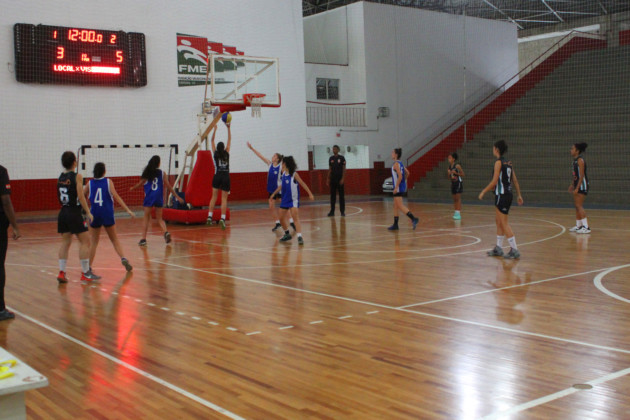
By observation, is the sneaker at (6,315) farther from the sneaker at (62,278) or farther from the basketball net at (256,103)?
the basketball net at (256,103)

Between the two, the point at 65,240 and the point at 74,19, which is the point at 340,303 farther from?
the point at 74,19

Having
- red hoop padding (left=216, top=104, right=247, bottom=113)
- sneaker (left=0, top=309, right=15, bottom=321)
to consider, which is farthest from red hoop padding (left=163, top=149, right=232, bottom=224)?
sneaker (left=0, top=309, right=15, bottom=321)

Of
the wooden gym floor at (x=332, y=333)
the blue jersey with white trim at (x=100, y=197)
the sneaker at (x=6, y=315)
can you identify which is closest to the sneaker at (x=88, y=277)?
the wooden gym floor at (x=332, y=333)

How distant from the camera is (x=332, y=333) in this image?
18.4ft

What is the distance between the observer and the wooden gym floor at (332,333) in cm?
400

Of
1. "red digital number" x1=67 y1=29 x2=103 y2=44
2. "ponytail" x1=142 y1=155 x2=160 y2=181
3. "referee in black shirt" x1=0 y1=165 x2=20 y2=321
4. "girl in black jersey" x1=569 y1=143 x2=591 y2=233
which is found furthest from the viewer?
"red digital number" x1=67 y1=29 x2=103 y2=44

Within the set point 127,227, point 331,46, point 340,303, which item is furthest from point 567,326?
point 331,46

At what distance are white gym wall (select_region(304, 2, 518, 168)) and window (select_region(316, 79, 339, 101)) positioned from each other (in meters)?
0.18

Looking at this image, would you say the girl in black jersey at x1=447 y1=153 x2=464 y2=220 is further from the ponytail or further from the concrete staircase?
the ponytail

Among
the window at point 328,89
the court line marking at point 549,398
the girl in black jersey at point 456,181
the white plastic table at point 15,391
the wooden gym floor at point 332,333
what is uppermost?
the window at point 328,89

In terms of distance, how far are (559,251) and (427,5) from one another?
2115cm

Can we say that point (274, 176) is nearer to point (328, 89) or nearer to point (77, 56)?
point (77, 56)

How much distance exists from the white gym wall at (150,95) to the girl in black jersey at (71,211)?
1287 centimetres

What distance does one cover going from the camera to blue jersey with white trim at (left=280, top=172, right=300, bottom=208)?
11.5 m
